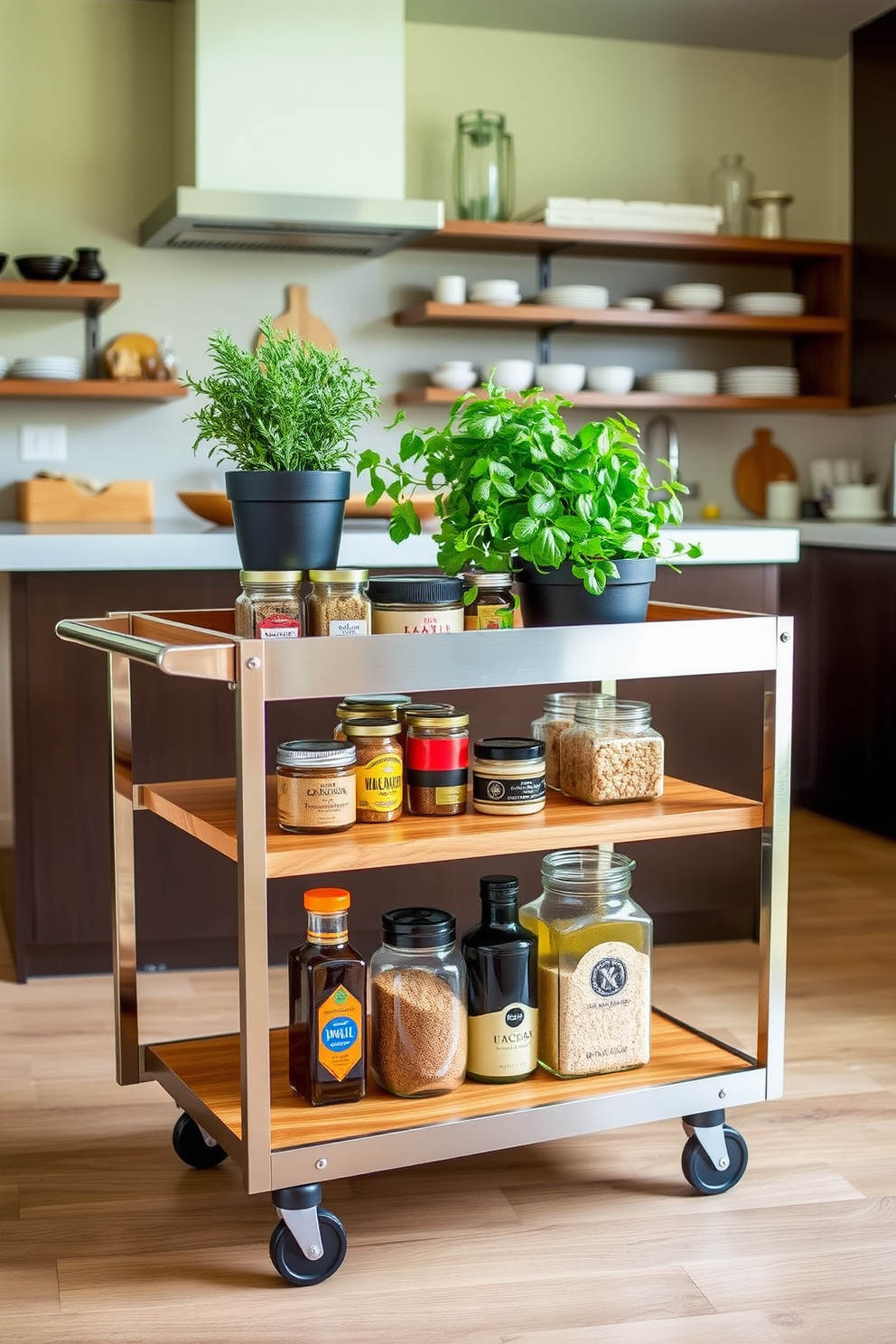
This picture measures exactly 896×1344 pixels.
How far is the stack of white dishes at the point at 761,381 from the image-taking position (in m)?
4.60

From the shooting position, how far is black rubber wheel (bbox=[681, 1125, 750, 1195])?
6.47 feet

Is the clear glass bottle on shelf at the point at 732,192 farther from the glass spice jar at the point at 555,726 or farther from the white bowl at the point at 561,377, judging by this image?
the glass spice jar at the point at 555,726

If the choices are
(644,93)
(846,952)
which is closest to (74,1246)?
(846,952)

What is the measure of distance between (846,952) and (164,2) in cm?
325

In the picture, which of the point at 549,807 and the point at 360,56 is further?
the point at 360,56

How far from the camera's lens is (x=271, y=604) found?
171 centimetres

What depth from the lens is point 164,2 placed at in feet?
14.1

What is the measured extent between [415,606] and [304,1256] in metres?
0.78

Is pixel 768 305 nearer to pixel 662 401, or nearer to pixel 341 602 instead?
pixel 662 401

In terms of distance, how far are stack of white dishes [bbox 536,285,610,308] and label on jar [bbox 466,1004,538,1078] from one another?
2899mm

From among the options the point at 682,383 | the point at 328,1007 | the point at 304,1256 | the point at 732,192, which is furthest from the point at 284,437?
the point at 732,192

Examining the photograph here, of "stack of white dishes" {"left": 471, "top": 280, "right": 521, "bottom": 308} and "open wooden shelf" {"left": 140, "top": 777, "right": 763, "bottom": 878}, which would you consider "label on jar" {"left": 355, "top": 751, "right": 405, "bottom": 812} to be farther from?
"stack of white dishes" {"left": 471, "top": 280, "right": 521, "bottom": 308}

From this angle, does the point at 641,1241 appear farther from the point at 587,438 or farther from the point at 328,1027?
→ the point at 587,438

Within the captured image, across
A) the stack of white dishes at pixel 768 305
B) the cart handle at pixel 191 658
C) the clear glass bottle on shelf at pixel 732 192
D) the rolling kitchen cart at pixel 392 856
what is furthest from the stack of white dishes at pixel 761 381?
the cart handle at pixel 191 658
